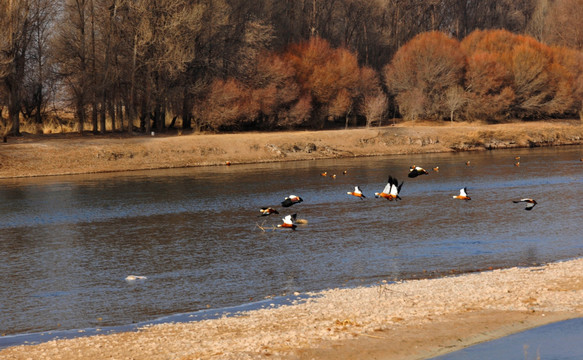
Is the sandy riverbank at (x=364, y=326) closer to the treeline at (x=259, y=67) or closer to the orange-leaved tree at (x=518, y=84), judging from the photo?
the treeline at (x=259, y=67)

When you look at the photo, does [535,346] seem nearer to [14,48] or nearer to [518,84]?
[14,48]

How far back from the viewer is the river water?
1981 centimetres

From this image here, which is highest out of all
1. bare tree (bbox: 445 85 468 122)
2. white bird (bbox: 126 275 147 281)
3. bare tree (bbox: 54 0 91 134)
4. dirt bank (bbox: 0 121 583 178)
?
bare tree (bbox: 54 0 91 134)

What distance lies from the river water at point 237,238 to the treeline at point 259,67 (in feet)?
76.0

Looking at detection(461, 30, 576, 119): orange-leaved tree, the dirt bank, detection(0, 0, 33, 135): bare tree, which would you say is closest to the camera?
the dirt bank

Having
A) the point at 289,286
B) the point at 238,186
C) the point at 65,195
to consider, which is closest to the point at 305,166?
the point at 238,186

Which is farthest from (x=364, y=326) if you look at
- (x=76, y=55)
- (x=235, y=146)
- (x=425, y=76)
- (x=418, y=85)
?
(x=425, y=76)

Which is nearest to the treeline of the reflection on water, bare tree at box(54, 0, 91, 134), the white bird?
bare tree at box(54, 0, 91, 134)

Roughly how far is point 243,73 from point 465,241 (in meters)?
60.4

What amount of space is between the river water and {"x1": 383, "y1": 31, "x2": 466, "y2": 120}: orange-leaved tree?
142ft

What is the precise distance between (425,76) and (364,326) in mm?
85569

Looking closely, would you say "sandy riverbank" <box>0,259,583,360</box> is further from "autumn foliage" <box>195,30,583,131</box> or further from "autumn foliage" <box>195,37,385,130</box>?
"autumn foliage" <box>195,30,583,131</box>

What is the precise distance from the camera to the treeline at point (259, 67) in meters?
71.8

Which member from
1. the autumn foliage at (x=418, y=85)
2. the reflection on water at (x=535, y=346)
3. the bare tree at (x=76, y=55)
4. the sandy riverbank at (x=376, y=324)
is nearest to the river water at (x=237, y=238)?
the sandy riverbank at (x=376, y=324)
